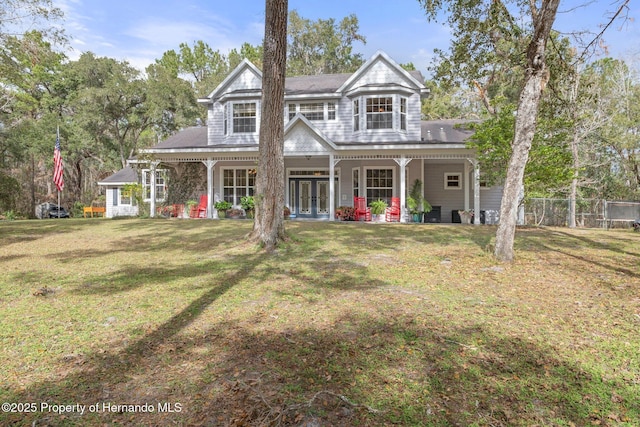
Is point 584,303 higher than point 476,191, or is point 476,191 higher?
point 476,191

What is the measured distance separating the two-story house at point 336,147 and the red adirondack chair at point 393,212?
80cm

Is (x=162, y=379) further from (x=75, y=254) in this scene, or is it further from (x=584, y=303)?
(x=75, y=254)

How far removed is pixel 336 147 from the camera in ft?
53.2

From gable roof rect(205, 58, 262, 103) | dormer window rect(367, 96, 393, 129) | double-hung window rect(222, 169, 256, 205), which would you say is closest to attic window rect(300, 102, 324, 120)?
dormer window rect(367, 96, 393, 129)

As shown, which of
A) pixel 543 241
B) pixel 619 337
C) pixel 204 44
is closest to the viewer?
pixel 619 337

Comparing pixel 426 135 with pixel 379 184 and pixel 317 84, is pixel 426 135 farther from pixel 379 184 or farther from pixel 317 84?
pixel 317 84

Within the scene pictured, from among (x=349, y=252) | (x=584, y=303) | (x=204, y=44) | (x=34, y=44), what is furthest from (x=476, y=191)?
(x=204, y=44)

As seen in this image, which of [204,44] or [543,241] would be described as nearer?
[543,241]

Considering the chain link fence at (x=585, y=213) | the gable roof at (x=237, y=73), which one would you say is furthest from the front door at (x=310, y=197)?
the chain link fence at (x=585, y=213)

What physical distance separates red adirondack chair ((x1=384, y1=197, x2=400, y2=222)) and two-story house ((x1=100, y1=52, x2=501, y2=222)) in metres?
0.80

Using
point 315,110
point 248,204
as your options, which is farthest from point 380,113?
point 248,204

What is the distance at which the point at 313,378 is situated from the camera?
3.04m

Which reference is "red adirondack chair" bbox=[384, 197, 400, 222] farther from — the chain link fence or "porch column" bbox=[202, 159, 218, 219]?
"porch column" bbox=[202, 159, 218, 219]

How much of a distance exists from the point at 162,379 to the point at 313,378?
4.07ft
